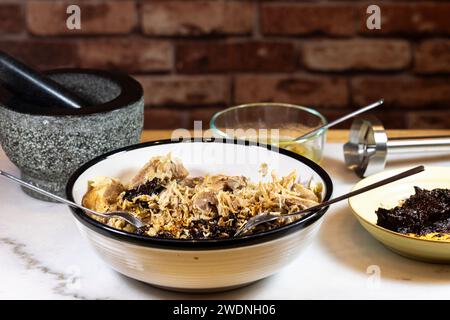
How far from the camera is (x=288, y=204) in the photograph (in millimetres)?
866

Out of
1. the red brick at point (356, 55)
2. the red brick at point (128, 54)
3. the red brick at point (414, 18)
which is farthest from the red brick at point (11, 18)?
the red brick at point (414, 18)

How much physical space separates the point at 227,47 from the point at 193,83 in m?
0.13

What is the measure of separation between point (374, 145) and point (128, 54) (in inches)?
36.7

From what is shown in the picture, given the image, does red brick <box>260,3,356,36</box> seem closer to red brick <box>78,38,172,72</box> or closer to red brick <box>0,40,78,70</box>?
red brick <box>78,38,172,72</box>

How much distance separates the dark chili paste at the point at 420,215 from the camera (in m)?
0.88

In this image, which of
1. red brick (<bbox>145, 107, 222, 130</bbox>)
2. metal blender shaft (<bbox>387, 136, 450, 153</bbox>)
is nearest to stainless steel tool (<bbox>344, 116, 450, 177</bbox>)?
metal blender shaft (<bbox>387, 136, 450, 153</bbox>)

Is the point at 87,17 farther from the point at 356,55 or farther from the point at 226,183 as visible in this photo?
the point at 226,183

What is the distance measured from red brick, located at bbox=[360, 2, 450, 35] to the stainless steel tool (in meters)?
0.76

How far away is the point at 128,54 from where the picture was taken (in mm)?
1885

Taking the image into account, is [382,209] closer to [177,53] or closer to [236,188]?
[236,188]

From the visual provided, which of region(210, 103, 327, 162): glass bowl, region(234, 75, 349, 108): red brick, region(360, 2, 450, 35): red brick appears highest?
region(360, 2, 450, 35): red brick

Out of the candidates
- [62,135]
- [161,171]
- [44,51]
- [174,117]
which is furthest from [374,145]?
[44,51]

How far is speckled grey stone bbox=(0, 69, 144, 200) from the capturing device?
995 mm

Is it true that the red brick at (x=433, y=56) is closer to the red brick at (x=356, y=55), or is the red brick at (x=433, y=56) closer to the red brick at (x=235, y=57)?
the red brick at (x=356, y=55)
